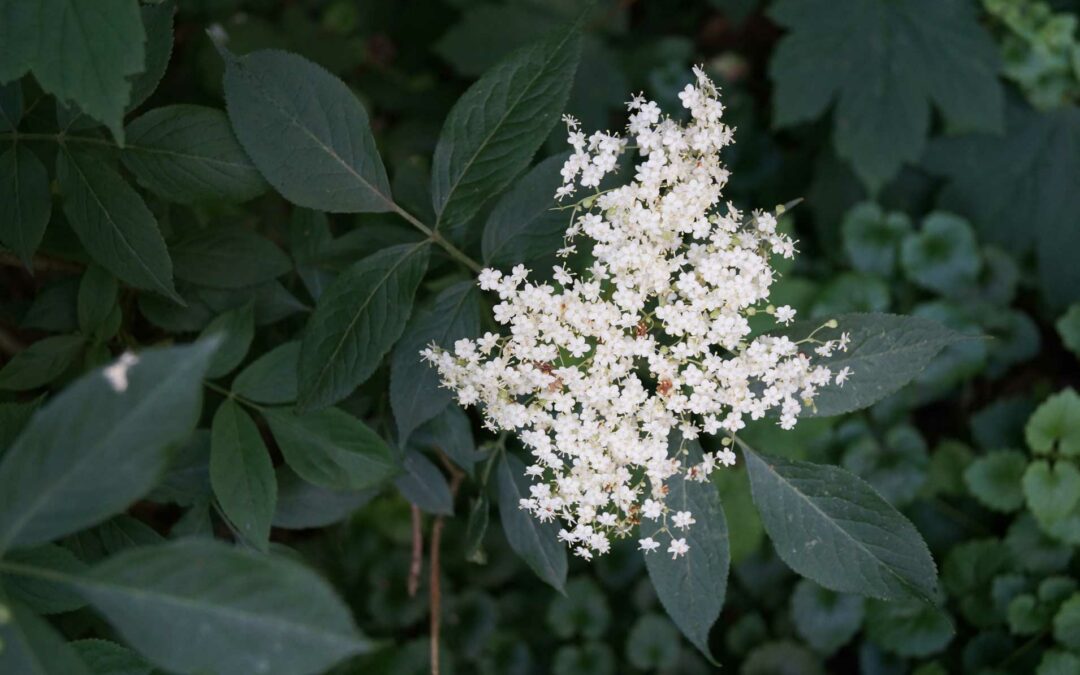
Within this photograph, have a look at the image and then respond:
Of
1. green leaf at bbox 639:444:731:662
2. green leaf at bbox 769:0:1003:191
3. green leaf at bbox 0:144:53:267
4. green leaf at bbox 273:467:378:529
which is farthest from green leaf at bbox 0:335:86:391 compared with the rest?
green leaf at bbox 769:0:1003:191

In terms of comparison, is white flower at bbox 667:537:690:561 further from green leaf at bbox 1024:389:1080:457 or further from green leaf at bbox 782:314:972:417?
green leaf at bbox 1024:389:1080:457

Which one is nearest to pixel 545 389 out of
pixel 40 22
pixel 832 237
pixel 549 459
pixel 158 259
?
pixel 549 459

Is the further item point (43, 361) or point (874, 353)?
point (43, 361)

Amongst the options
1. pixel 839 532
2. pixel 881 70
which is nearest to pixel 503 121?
pixel 839 532

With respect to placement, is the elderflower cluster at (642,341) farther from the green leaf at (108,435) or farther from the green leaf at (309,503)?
the green leaf at (108,435)

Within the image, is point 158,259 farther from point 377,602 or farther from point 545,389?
point 377,602

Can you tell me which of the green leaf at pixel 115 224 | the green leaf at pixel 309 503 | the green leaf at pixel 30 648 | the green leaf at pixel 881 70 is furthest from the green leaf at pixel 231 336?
the green leaf at pixel 881 70

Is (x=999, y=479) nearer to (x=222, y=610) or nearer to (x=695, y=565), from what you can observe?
(x=695, y=565)
